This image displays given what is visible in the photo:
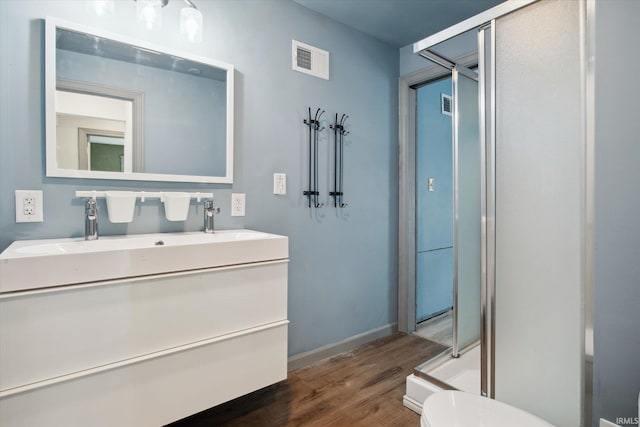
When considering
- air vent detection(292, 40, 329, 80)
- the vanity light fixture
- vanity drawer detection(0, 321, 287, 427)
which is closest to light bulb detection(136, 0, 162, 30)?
the vanity light fixture

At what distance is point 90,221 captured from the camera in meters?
1.48

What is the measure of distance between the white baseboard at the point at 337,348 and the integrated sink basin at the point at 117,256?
0.92 meters

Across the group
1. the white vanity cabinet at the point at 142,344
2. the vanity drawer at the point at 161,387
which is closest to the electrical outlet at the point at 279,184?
the white vanity cabinet at the point at 142,344

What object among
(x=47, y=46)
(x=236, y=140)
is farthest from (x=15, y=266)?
(x=236, y=140)

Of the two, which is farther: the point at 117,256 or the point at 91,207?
the point at 91,207

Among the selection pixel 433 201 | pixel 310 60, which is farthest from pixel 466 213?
pixel 310 60

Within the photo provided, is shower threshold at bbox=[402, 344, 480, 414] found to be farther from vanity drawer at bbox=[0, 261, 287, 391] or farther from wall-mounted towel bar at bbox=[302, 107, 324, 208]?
wall-mounted towel bar at bbox=[302, 107, 324, 208]

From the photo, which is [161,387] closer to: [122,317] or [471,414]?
[122,317]

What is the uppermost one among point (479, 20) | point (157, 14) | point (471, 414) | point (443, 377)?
point (157, 14)

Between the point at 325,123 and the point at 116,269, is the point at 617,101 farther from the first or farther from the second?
the point at 116,269

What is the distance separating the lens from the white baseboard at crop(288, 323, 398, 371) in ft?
7.21

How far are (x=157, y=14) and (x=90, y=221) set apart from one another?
1.02 meters

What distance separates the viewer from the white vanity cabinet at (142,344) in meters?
1.07

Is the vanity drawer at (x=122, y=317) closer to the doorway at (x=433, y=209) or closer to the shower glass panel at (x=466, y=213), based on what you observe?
the shower glass panel at (x=466, y=213)
